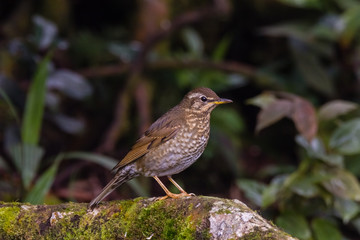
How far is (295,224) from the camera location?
5.02 metres

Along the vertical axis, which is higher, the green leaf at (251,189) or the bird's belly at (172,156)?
the bird's belly at (172,156)

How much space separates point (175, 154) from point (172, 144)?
10 centimetres

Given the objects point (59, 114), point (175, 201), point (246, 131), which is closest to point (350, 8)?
point (246, 131)

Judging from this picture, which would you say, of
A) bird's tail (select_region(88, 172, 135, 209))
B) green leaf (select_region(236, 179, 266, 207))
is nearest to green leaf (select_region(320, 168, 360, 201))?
green leaf (select_region(236, 179, 266, 207))

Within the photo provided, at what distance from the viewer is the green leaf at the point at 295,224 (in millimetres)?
4984

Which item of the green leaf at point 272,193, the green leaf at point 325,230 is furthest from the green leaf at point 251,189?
the green leaf at point 325,230

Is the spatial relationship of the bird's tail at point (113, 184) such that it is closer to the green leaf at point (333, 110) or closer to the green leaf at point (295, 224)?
the green leaf at point (295, 224)

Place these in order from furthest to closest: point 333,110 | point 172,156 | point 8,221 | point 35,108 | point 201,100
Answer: point 333,110 → point 35,108 → point 201,100 → point 172,156 → point 8,221

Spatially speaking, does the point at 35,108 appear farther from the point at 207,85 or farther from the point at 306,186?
the point at 207,85

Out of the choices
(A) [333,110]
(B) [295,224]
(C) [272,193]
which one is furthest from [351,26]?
(B) [295,224]

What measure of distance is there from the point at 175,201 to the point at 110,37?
532 cm

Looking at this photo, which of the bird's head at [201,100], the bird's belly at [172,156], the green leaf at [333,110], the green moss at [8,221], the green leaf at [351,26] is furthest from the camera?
the green leaf at [351,26]

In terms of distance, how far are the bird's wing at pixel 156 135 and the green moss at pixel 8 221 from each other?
101 centimetres

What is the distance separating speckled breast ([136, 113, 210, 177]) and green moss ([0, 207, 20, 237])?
3.33ft
